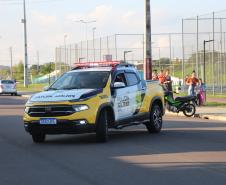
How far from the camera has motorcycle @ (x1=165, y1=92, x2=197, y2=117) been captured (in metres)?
23.7

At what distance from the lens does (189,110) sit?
2392 cm

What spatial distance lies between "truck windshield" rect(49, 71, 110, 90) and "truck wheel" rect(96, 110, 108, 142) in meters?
0.79

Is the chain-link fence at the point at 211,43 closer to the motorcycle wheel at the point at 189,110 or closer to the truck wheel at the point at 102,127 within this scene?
the motorcycle wheel at the point at 189,110

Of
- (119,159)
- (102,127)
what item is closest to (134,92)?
(102,127)

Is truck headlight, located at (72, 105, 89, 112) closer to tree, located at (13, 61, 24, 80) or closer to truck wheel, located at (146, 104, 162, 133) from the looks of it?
truck wheel, located at (146, 104, 162, 133)

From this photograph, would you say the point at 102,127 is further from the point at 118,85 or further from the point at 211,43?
the point at 211,43

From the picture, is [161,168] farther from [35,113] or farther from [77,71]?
[77,71]

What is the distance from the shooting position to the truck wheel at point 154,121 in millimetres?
17000

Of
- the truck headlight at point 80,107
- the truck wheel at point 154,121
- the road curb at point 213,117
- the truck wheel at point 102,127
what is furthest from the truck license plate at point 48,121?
the road curb at point 213,117

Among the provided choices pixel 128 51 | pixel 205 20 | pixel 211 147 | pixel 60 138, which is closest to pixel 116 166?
pixel 211 147

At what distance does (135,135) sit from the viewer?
16531 millimetres

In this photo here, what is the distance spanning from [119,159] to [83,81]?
13.1ft

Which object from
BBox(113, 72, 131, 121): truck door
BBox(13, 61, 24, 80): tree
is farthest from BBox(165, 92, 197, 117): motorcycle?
BBox(13, 61, 24, 80): tree

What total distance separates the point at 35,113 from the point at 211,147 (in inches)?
161
